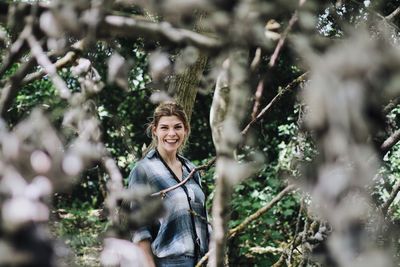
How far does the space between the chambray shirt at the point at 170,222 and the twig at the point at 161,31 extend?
1.67 meters

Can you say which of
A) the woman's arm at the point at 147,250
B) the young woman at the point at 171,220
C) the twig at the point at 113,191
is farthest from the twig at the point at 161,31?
the woman's arm at the point at 147,250

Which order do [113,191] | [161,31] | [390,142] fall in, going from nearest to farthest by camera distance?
[161,31], [113,191], [390,142]

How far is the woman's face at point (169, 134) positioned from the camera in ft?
8.88

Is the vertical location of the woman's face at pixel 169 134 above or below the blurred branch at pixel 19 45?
above

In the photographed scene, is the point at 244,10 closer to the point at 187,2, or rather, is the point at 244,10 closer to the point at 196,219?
the point at 187,2

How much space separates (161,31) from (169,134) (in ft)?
6.44

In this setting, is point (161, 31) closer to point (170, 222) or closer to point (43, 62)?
point (43, 62)

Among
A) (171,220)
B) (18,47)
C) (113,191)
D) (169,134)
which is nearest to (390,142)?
(113,191)

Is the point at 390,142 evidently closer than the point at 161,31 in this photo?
No

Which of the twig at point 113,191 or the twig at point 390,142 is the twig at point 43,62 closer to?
the twig at point 113,191

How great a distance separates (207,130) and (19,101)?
2.80 m

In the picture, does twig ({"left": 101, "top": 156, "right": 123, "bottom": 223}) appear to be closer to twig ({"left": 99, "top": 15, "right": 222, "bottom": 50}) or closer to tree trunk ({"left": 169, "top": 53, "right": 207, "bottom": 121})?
twig ({"left": 99, "top": 15, "right": 222, "bottom": 50})

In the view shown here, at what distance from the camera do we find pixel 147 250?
245cm

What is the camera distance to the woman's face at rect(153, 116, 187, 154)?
8.88 ft
